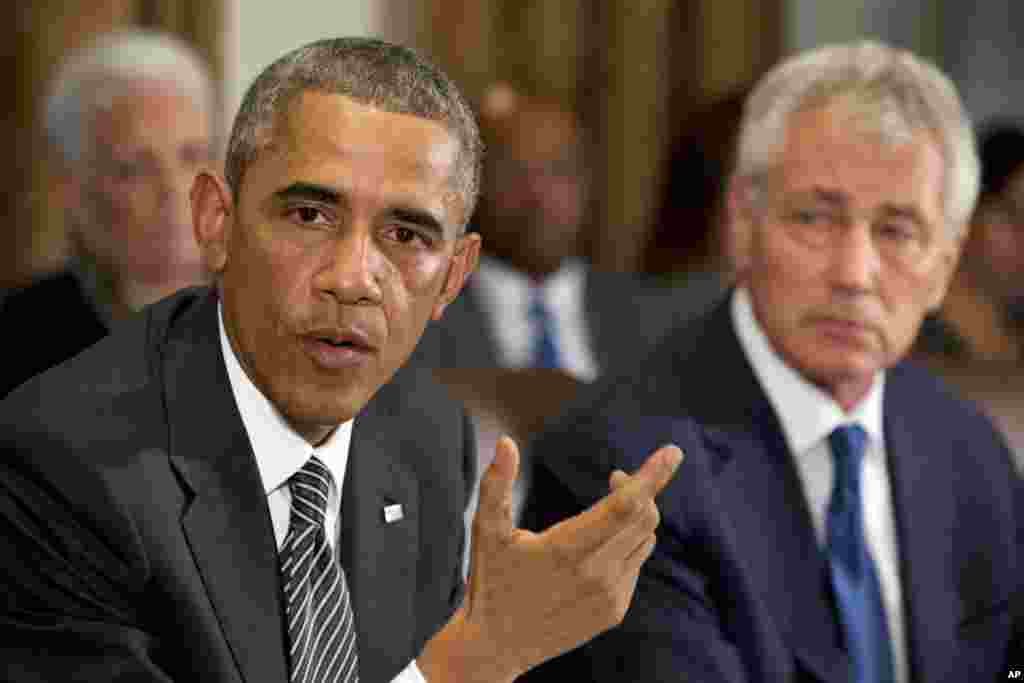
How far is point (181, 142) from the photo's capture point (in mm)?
2961

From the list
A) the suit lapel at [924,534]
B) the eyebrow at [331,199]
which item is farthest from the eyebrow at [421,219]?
the suit lapel at [924,534]

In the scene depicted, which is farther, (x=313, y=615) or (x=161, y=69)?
(x=161, y=69)

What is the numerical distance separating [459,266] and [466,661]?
1.07ft

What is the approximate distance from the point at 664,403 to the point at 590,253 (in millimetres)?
2927

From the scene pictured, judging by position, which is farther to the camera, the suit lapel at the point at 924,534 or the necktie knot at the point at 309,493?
the suit lapel at the point at 924,534

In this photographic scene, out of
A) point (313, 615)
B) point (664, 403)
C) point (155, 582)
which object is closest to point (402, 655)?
point (313, 615)

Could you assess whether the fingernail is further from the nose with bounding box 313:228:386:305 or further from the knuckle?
the nose with bounding box 313:228:386:305

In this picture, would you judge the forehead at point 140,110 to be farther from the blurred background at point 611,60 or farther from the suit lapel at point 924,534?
the suit lapel at point 924,534

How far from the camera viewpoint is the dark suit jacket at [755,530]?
181 cm

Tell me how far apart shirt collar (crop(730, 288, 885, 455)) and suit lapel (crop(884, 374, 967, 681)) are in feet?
0.21

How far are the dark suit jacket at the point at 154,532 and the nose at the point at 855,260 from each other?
749 millimetres

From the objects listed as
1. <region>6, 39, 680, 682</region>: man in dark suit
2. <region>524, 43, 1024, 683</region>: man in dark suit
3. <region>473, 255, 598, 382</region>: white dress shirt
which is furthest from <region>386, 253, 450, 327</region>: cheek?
<region>473, 255, 598, 382</region>: white dress shirt

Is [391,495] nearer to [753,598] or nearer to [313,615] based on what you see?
[313,615]

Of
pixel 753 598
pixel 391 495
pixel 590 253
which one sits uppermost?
pixel 391 495
